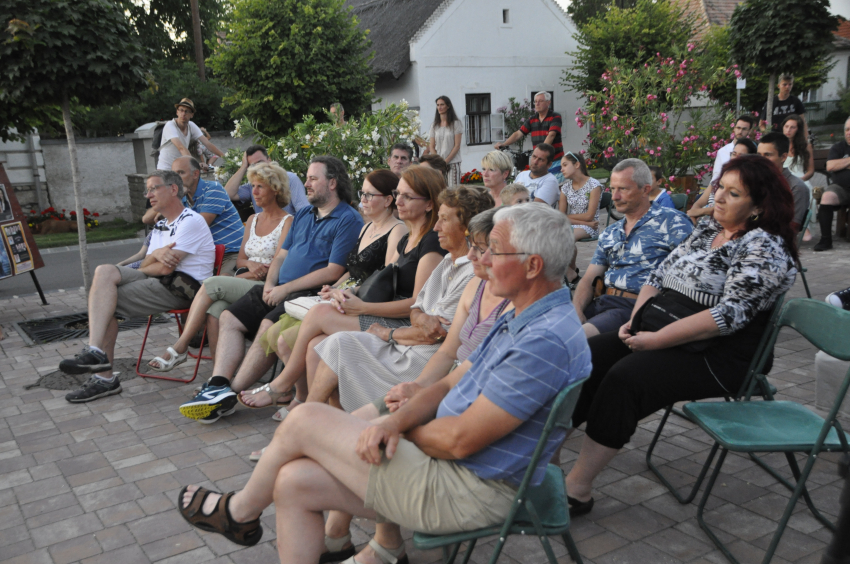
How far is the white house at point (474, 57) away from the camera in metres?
22.2

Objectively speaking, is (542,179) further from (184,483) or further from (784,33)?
(784,33)

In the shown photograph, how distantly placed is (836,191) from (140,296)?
8.45m

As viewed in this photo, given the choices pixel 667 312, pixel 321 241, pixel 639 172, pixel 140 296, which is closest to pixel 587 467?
pixel 667 312

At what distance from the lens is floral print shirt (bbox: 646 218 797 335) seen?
2.88 meters

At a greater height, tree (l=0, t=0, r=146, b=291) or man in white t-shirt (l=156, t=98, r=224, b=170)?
tree (l=0, t=0, r=146, b=291)

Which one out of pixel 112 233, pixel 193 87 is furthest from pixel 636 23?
pixel 112 233

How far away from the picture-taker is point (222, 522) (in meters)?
2.44

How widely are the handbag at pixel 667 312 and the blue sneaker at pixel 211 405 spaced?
241 centimetres

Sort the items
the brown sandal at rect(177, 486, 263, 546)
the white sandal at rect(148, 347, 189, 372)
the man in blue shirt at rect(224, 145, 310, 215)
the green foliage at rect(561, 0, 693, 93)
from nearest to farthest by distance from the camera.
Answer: the brown sandal at rect(177, 486, 263, 546) < the white sandal at rect(148, 347, 189, 372) < the man in blue shirt at rect(224, 145, 310, 215) < the green foliage at rect(561, 0, 693, 93)

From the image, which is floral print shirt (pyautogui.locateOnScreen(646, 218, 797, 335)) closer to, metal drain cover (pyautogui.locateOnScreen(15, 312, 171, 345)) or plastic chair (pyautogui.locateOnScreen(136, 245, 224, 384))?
plastic chair (pyautogui.locateOnScreen(136, 245, 224, 384))

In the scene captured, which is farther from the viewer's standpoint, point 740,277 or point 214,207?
point 214,207

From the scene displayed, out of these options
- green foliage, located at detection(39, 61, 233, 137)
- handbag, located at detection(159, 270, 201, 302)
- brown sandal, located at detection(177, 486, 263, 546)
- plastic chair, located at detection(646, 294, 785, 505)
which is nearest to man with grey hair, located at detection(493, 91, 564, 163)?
handbag, located at detection(159, 270, 201, 302)

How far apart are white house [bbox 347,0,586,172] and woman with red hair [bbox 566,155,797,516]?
64.9ft

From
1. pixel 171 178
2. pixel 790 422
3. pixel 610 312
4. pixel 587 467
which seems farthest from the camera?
pixel 171 178
